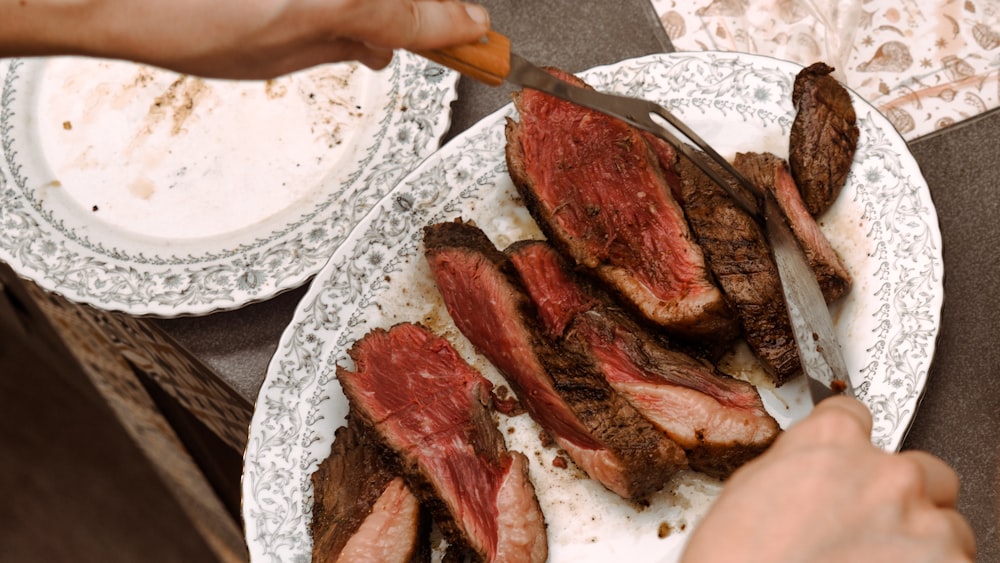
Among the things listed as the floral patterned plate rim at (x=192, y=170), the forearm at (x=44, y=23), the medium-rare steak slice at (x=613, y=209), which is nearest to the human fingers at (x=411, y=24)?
the forearm at (x=44, y=23)

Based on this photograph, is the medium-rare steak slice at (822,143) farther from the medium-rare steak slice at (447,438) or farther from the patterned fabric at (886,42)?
the medium-rare steak slice at (447,438)

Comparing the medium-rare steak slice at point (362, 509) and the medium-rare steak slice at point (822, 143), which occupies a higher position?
the medium-rare steak slice at point (822, 143)

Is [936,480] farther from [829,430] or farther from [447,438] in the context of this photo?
[447,438]

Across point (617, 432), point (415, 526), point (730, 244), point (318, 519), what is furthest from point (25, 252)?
point (730, 244)

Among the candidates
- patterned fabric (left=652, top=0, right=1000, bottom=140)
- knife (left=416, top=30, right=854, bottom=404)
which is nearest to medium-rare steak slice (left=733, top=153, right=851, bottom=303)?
knife (left=416, top=30, right=854, bottom=404)

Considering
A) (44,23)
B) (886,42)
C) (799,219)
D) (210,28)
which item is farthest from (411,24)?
(886,42)

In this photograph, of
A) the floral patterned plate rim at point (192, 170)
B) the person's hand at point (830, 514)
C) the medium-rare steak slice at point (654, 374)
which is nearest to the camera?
the person's hand at point (830, 514)

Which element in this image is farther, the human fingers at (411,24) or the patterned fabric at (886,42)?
the patterned fabric at (886,42)
